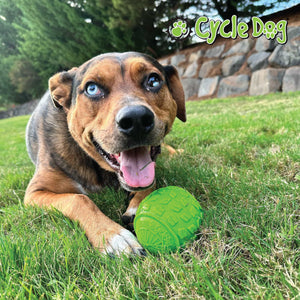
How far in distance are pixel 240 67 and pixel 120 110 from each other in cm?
1190

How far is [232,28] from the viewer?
12.4m

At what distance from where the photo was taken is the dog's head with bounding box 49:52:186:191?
6.67 ft

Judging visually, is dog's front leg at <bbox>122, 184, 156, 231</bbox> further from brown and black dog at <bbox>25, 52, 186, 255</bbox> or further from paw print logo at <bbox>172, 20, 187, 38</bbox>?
paw print logo at <bbox>172, 20, 187, 38</bbox>

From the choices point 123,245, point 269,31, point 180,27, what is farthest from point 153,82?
point 269,31

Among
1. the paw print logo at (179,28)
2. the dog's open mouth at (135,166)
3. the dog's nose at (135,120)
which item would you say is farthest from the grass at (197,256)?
the paw print logo at (179,28)

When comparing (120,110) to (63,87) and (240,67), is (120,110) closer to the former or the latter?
(63,87)

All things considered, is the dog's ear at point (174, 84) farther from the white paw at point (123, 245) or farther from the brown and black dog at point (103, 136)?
the white paw at point (123, 245)

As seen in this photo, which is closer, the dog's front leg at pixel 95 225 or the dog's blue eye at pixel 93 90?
the dog's front leg at pixel 95 225

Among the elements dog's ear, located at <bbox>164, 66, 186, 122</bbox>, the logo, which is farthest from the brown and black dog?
the logo

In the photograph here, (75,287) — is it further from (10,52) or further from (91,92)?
(10,52)

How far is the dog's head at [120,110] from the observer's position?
2033 mm

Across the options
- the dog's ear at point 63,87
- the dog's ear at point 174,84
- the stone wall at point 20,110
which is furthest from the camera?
the stone wall at point 20,110

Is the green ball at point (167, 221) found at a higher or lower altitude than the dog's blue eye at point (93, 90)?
lower

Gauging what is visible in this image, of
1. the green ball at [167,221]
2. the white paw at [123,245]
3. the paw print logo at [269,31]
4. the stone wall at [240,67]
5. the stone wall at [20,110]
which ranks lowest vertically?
the stone wall at [20,110]
